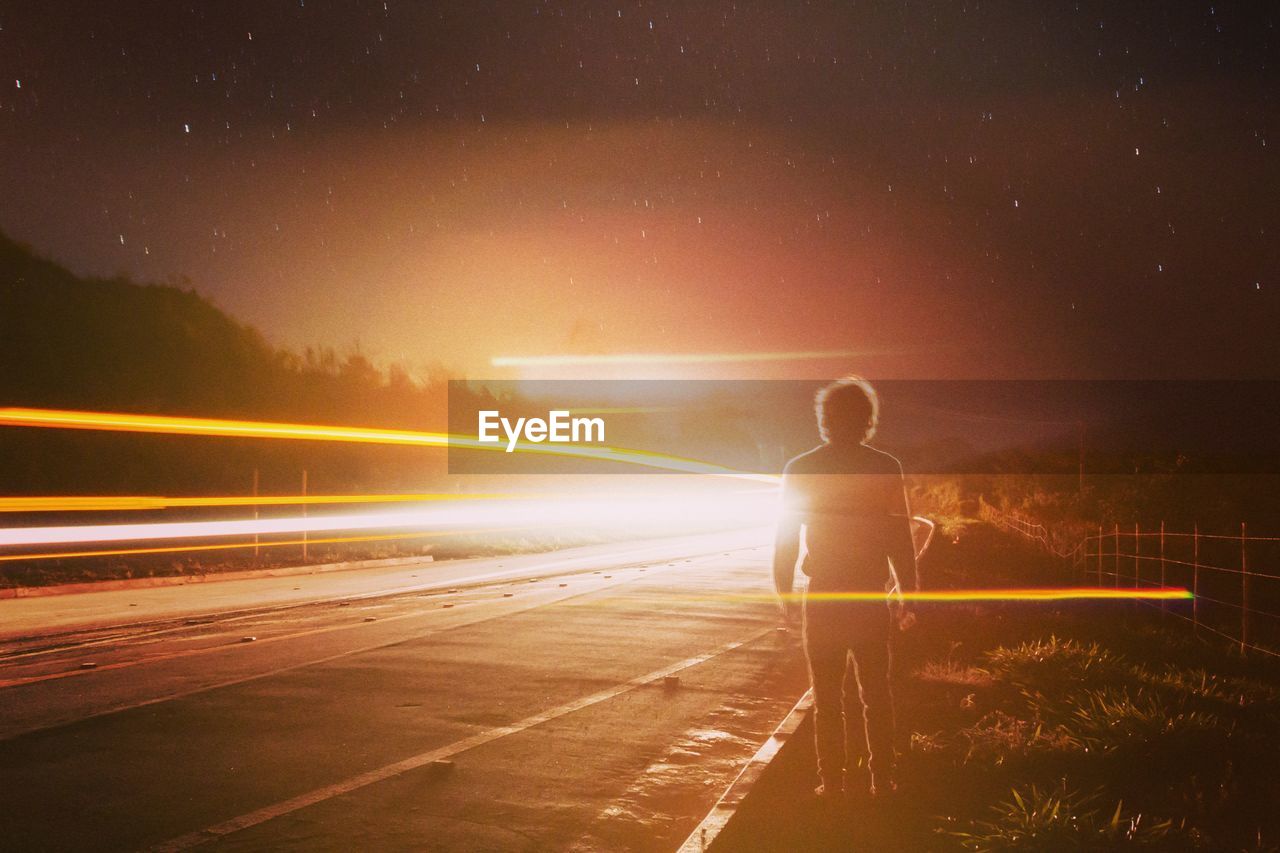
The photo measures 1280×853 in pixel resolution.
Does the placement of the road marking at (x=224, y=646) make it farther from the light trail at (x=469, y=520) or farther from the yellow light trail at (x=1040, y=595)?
the light trail at (x=469, y=520)

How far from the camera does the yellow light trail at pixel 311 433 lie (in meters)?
22.0

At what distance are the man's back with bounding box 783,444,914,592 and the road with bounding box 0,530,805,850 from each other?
161cm

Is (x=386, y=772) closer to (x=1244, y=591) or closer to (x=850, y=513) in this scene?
(x=850, y=513)

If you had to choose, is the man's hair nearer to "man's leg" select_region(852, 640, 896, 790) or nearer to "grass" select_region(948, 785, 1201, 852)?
"man's leg" select_region(852, 640, 896, 790)

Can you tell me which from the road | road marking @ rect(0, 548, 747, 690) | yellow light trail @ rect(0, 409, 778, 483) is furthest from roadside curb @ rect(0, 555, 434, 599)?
Answer: road marking @ rect(0, 548, 747, 690)

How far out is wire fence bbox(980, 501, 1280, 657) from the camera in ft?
45.3

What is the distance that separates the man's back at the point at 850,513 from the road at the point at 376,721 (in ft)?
5.29

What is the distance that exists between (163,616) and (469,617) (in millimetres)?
4152

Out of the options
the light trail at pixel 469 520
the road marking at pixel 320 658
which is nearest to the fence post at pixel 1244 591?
the road marking at pixel 320 658

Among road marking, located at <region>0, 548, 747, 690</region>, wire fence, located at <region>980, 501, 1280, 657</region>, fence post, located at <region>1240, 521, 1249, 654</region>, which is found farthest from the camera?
wire fence, located at <region>980, 501, 1280, 657</region>

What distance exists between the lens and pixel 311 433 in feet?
90.4

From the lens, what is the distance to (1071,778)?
5891 millimetres

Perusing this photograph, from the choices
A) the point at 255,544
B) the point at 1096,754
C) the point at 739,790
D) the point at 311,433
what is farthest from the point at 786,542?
the point at 311,433

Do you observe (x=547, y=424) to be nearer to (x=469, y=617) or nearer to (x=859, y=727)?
(x=469, y=617)
